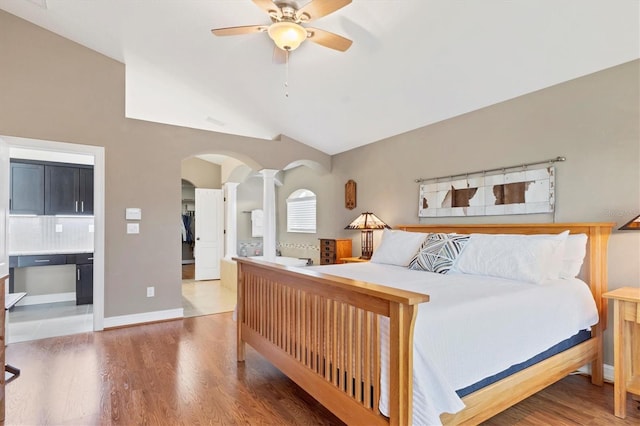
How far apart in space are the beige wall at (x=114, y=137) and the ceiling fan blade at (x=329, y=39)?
2.60 metres

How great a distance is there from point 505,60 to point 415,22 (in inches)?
32.3

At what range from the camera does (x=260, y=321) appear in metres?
2.79

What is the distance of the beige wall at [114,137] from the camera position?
3.67 meters

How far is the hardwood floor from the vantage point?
216 cm

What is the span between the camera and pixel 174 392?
2.48 m

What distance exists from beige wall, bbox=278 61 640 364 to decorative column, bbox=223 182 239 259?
4.26 metres

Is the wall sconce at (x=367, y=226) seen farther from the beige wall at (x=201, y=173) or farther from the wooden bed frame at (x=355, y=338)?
the beige wall at (x=201, y=173)

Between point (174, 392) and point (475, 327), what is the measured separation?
2087 millimetres

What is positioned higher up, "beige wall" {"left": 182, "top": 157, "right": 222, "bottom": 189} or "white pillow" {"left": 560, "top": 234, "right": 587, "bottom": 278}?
"beige wall" {"left": 182, "top": 157, "right": 222, "bottom": 189}

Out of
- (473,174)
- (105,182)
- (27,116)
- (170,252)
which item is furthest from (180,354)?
(473,174)

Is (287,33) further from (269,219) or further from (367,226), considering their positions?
(269,219)

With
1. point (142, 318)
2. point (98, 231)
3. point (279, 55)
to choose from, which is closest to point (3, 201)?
point (98, 231)

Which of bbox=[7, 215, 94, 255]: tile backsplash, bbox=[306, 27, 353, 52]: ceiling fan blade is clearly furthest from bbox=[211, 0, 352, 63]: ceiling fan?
A: bbox=[7, 215, 94, 255]: tile backsplash

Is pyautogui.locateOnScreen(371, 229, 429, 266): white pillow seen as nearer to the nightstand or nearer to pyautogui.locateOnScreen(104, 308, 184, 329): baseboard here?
the nightstand
